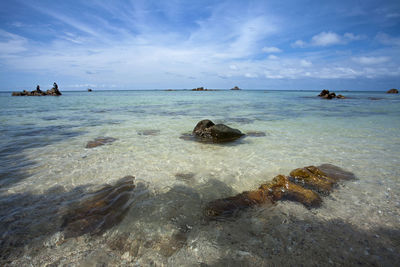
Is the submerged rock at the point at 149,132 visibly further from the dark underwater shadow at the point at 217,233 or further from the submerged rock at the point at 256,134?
the dark underwater shadow at the point at 217,233

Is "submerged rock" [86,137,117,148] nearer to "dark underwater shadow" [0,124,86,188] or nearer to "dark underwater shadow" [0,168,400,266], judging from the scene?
"dark underwater shadow" [0,124,86,188]

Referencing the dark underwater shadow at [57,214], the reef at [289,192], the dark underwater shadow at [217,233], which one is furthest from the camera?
the reef at [289,192]

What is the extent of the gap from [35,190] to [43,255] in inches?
91.1

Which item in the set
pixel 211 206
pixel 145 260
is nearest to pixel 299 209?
pixel 211 206

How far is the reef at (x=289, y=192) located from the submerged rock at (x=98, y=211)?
1.76 metres

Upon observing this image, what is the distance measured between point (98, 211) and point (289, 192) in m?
4.05

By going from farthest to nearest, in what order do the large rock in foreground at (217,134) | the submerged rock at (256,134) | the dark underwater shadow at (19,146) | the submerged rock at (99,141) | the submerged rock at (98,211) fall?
the submerged rock at (256,134)
the large rock in foreground at (217,134)
the submerged rock at (99,141)
the dark underwater shadow at (19,146)
the submerged rock at (98,211)

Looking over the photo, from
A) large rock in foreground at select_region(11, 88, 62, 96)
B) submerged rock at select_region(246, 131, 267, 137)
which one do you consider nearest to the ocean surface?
submerged rock at select_region(246, 131, 267, 137)

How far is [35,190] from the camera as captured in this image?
421cm

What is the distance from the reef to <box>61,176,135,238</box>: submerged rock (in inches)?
69.5

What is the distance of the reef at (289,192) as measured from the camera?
12.2 ft

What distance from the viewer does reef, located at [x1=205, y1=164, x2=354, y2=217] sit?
3.71 m

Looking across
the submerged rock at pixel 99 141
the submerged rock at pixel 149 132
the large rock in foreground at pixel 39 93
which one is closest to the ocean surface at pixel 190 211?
the submerged rock at pixel 99 141

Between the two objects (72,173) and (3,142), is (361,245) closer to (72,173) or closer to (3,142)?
(72,173)
